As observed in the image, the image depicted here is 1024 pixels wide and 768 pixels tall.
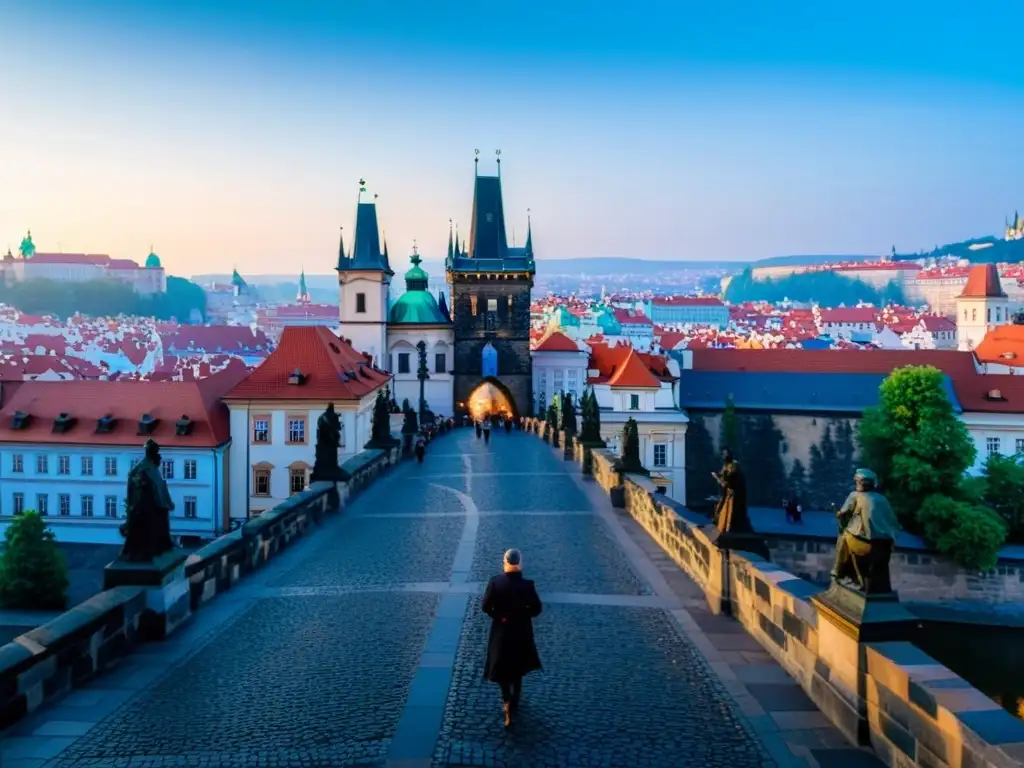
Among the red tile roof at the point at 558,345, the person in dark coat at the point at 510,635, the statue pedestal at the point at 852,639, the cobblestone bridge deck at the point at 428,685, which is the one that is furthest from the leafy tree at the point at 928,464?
the person in dark coat at the point at 510,635

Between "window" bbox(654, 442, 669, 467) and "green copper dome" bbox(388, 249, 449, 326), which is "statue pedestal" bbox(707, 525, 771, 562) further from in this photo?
"green copper dome" bbox(388, 249, 449, 326)

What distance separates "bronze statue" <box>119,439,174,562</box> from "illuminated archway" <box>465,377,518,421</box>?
56.2 meters

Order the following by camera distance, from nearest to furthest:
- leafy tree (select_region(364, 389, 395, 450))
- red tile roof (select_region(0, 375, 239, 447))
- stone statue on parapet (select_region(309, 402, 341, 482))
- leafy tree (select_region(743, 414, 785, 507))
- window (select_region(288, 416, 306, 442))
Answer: stone statue on parapet (select_region(309, 402, 341, 482)), leafy tree (select_region(364, 389, 395, 450)), window (select_region(288, 416, 306, 442)), red tile roof (select_region(0, 375, 239, 447)), leafy tree (select_region(743, 414, 785, 507))

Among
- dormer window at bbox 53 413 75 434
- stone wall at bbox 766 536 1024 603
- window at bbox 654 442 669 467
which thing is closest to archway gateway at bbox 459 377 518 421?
window at bbox 654 442 669 467

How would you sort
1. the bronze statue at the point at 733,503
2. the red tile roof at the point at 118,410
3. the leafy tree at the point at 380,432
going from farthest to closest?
the red tile roof at the point at 118,410 < the leafy tree at the point at 380,432 < the bronze statue at the point at 733,503

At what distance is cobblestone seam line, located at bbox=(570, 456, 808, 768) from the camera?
6863 mm

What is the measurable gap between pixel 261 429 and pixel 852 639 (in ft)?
127

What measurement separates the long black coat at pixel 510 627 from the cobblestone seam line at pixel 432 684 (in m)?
0.57

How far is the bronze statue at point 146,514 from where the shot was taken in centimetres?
927

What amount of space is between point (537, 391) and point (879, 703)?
203ft

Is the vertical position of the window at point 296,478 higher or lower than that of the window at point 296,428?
lower

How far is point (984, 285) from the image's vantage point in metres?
101

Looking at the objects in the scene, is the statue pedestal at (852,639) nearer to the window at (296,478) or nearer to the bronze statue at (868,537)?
the bronze statue at (868,537)

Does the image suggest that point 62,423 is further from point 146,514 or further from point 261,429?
point 146,514
